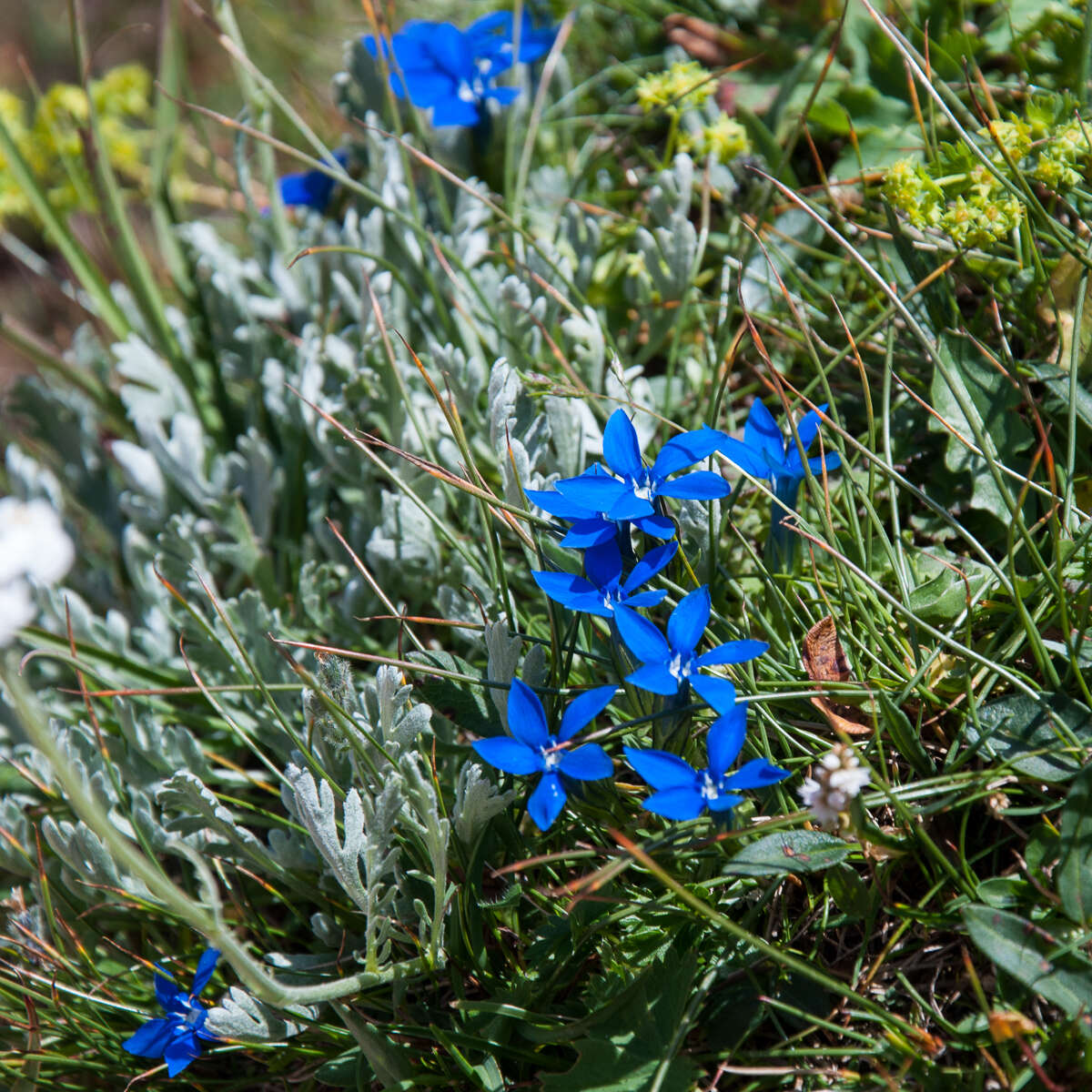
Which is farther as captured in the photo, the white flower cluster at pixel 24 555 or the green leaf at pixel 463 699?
the green leaf at pixel 463 699

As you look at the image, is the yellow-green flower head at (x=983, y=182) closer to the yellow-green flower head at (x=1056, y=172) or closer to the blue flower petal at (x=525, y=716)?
the yellow-green flower head at (x=1056, y=172)

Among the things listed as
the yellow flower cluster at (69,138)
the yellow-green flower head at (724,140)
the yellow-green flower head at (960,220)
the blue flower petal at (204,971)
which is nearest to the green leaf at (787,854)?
the blue flower petal at (204,971)

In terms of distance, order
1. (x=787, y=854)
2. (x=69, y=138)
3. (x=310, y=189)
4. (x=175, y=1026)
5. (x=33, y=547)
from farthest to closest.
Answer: (x=69, y=138)
(x=310, y=189)
(x=175, y=1026)
(x=787, y=854)
(x=33, y=547)

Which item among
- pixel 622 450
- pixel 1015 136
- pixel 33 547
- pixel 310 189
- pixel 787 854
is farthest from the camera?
pixel 310 189

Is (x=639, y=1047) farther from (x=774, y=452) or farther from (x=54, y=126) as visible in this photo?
(x=54, y=126)

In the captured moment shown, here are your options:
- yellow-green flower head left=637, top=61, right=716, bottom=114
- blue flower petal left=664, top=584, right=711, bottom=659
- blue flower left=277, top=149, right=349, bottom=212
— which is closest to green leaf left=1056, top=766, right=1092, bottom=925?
blue flower petal left=664, top=584, right=711, bottom=659

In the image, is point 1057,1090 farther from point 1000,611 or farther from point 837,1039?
point 1000,611

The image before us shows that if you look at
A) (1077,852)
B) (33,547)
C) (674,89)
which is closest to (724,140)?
(674,89)
